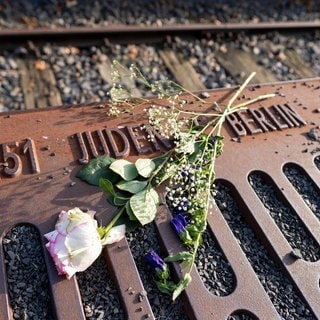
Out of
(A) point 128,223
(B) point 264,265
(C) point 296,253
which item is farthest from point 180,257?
(C) point 296,253

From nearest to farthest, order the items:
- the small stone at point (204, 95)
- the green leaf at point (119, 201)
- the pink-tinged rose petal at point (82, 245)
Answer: the pink-tinged rose petal at point (82, 245) < the green leaf at point (119, 201) < the small stone at point (204, 95)

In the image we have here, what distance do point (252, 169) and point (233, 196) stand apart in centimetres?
15

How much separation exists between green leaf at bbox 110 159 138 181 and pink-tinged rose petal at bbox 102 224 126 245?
0.19 meters

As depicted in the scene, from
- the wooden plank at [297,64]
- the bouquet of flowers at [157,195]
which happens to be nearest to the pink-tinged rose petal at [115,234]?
the bouquet of flowers at [157,195]

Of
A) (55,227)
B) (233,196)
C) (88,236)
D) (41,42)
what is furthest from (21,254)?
(41,42)

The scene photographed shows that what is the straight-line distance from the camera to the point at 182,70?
2975 mm

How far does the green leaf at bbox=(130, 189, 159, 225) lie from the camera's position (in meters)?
1.70

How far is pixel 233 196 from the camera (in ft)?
6.33

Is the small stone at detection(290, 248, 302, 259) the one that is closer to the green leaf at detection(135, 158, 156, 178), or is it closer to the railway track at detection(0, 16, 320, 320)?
the railway track at detection(0, 16, 320, 320)

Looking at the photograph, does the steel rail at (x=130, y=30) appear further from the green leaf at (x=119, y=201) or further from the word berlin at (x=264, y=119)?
the green leaf at (x=119, y=201)

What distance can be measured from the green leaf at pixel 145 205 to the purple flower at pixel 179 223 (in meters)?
0.07

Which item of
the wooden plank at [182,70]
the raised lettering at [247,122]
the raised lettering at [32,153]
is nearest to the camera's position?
the raised lettering at [32,153]

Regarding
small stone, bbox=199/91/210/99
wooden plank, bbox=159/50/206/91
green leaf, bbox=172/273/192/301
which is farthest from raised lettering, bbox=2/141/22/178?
wooden plank, bbox=159/50/206/91

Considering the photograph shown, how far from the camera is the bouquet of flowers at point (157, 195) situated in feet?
4.98
